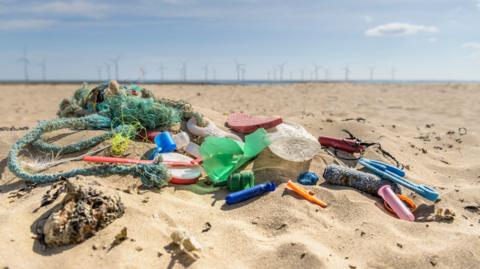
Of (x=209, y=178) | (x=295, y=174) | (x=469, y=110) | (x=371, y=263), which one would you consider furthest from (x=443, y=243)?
(x=469, y=110)

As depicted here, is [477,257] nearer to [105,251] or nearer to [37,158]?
[105,251]

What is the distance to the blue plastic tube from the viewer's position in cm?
307

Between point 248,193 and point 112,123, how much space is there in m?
1.79

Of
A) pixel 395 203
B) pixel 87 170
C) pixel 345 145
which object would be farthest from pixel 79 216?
pixel 345 145

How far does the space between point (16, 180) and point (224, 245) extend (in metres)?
2.06

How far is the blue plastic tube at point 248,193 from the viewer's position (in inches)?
121

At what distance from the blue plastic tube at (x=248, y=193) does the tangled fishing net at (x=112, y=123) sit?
570 mm

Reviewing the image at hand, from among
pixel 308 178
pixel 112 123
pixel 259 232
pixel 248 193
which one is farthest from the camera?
pixel 112 123

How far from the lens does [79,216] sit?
2445mm

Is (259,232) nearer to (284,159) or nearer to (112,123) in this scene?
(284,159)

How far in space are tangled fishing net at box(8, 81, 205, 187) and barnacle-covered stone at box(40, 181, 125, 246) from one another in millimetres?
643

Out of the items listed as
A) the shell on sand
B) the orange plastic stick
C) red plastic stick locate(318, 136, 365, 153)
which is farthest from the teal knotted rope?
red plastic stick locate(318, 136, 365, 153)

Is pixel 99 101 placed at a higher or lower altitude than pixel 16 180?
higher

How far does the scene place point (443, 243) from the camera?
262cm
